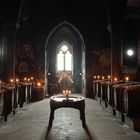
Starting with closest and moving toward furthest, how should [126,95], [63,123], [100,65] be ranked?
[126,95] < [63,123] < [100,65]

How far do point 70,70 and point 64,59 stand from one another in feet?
Answer: 3.11

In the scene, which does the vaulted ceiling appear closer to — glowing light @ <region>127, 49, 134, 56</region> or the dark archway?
glowing light @ <region>127, 49, 134, 56</region>

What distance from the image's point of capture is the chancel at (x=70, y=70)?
631 cm

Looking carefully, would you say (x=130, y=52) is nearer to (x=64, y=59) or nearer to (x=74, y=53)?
(x=74, y=53)

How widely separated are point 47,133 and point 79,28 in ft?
33.8

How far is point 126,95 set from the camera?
20.6 feet

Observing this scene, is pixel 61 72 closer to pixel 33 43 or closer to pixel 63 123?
pixel 33 43

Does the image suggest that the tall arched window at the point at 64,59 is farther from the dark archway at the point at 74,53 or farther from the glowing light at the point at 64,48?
the dark archway at the point at 74,53

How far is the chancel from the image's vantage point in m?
6.31

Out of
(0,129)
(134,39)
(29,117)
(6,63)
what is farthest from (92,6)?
(0,129)

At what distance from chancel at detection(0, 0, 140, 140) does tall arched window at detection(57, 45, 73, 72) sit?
74 mm

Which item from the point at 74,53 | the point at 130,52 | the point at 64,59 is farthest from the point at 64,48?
the point at 130,52

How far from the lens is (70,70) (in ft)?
67.8

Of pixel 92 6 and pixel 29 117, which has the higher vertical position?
pixel 92 6
